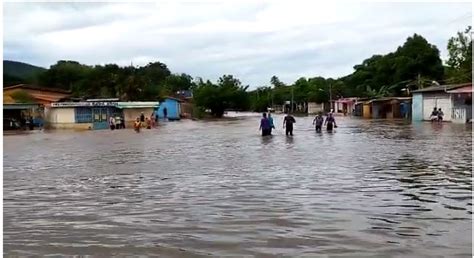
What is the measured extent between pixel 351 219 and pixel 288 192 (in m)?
2.20

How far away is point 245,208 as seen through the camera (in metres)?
7.82

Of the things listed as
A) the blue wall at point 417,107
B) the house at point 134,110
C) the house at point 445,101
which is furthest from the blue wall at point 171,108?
the house at point 445,101

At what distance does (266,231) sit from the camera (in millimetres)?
6410

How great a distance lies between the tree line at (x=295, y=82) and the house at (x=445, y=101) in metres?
5.75

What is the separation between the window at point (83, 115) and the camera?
44.6 metres

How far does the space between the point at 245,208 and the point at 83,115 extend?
1519 inches

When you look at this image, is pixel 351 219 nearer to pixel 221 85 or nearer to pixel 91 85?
pixel 91 85

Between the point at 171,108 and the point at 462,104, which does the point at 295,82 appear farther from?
the point at 462,104

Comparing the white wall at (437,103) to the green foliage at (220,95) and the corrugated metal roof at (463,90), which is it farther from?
the green foliage at (220,95)

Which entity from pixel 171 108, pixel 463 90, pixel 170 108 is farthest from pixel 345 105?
pixel 463 90

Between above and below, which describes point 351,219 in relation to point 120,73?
below

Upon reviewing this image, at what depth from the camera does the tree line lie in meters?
62.8

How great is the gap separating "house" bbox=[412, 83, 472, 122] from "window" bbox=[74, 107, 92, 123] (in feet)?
80.2

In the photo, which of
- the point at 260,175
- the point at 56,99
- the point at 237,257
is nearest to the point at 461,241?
the point at 237,257
